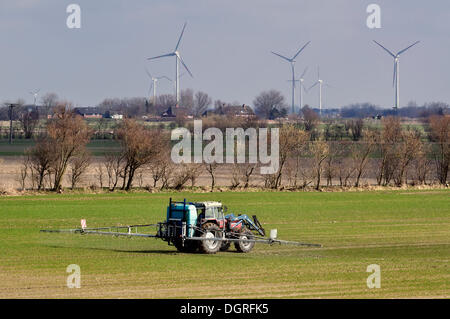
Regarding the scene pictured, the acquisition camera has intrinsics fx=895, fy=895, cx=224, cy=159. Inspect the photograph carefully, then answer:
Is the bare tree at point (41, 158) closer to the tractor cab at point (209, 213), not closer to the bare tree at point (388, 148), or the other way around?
the bare tree at point (388, 148)

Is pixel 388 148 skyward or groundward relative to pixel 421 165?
skyward

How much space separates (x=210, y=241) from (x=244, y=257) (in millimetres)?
1379

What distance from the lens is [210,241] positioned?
32.9 meters

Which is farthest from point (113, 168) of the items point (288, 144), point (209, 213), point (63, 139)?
point (209, 213)

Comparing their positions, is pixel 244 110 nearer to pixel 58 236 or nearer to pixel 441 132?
pixel 441 132

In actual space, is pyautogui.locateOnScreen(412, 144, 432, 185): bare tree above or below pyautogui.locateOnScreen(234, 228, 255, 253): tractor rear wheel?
above

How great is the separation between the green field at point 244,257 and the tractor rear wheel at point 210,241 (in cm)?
41

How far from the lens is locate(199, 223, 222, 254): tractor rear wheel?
1284 inches

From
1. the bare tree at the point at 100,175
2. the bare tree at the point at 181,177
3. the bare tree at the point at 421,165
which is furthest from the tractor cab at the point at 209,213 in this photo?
the bare tree at the point at 421,165

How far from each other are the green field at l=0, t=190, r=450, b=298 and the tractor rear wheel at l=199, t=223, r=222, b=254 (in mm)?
414

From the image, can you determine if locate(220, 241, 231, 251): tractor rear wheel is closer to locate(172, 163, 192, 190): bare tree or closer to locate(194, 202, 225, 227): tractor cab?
locate(194, 202, 225, 227): tractor cab

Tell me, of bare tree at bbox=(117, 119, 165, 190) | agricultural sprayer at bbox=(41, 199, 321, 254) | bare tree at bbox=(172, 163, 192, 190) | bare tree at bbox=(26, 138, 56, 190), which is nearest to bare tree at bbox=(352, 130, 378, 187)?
bare tree at bbox=(172, 163, 192, 190)

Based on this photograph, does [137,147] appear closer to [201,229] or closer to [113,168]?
[113,168]

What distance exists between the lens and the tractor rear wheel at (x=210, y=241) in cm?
3262
